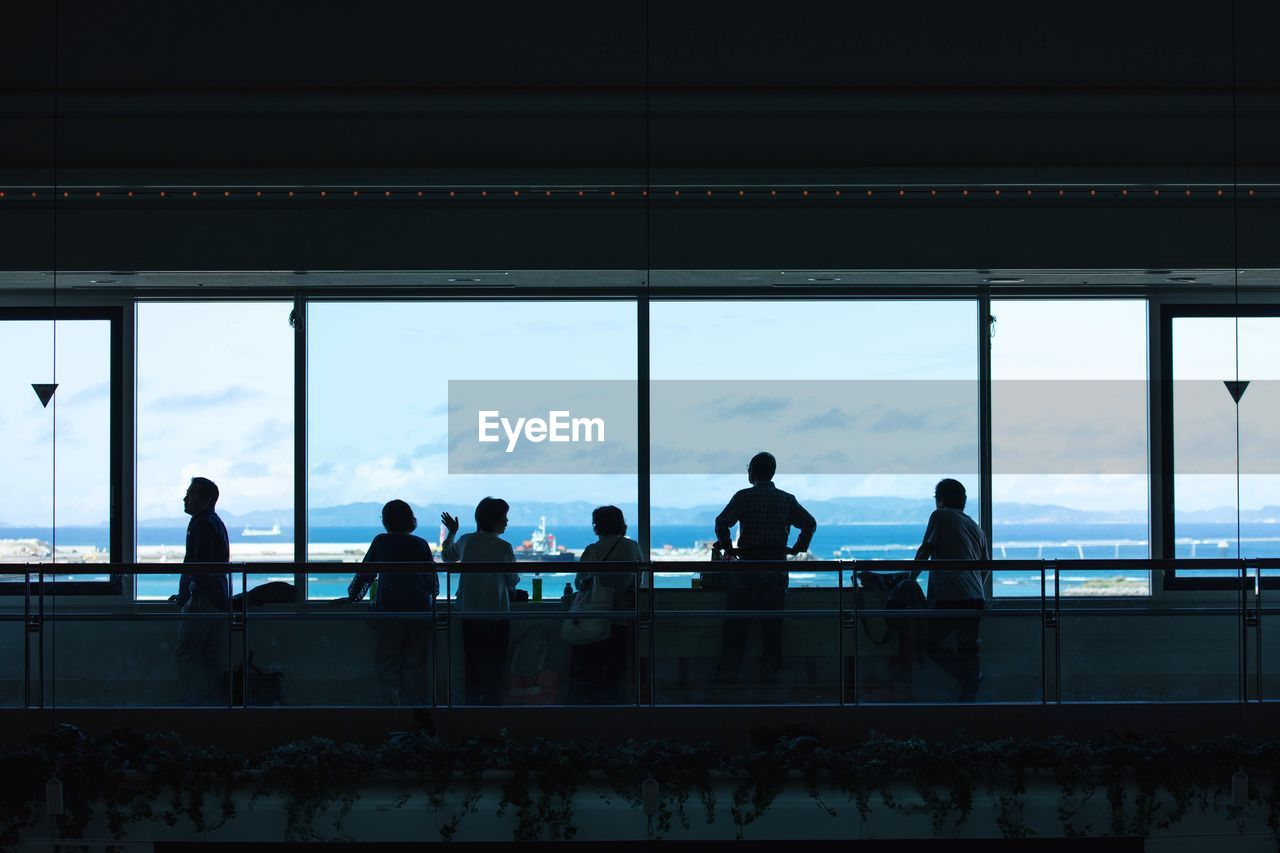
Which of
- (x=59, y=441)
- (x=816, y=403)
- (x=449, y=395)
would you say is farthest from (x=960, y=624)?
(x=59, y=441)

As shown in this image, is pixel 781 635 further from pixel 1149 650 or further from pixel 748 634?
pixel 1149 650

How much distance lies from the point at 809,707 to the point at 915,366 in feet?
16.4

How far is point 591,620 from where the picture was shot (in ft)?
22.3

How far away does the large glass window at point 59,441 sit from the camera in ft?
35.1

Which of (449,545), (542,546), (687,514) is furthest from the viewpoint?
(542,546)

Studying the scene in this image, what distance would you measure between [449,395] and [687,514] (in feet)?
8.16

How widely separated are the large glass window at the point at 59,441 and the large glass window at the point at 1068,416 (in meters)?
7.98

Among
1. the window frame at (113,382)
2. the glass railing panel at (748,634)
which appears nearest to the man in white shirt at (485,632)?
the glass railing panel at (748,634)

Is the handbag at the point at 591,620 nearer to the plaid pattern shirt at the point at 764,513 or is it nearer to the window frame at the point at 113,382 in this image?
the plaid pattern shirt at the point at 764,513

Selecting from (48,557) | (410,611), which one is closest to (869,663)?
(410,611)

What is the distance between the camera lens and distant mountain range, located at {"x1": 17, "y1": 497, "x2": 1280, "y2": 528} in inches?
428
